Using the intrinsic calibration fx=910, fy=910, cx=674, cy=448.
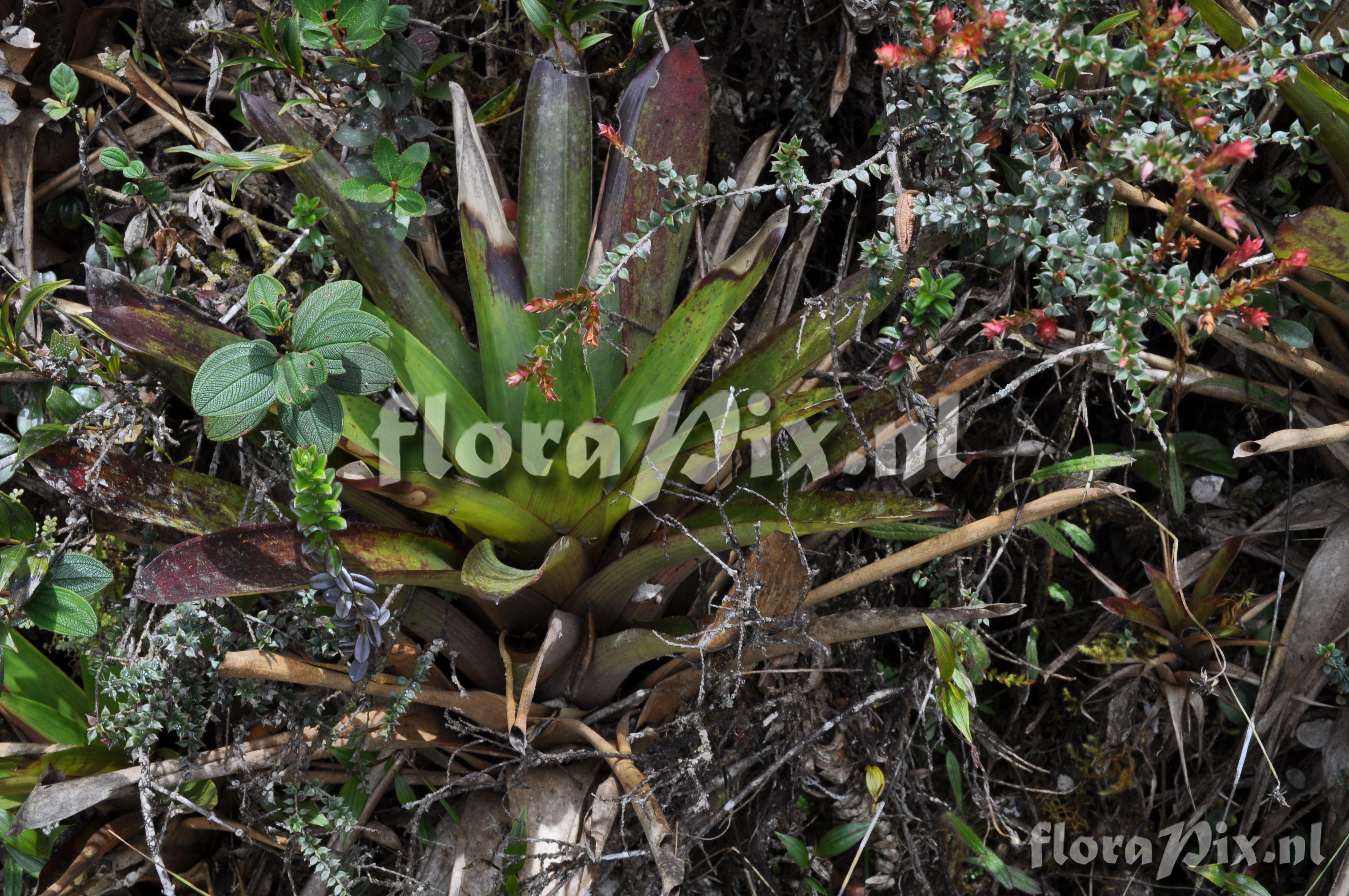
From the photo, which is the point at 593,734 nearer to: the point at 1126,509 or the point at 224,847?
the point at 224,847

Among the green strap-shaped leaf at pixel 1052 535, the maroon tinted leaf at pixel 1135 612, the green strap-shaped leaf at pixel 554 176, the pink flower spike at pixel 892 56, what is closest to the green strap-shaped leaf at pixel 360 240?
the green strap-shaped leaf at pixel 554 176

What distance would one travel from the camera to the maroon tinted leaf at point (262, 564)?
888 millimetres

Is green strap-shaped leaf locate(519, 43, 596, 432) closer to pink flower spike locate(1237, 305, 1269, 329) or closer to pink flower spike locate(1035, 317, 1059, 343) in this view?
pink flower spike locate(1035, 317, 1059, 343)

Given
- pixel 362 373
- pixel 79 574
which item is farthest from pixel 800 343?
pixel 79 574

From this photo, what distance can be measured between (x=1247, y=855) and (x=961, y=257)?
2.95 feet

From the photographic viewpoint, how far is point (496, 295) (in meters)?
1.14

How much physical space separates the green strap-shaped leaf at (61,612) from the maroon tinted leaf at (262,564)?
15 centimetres

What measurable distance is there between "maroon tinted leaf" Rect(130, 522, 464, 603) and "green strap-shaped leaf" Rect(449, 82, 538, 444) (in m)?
0.21

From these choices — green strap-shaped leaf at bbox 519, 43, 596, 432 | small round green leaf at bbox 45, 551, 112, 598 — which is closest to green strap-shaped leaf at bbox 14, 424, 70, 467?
small round green leaf at bbox 45, 551, 112, 598

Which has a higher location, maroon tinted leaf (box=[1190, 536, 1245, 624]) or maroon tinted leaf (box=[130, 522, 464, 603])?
maroon tinted leaf (box=[130, 522, 464, 603])

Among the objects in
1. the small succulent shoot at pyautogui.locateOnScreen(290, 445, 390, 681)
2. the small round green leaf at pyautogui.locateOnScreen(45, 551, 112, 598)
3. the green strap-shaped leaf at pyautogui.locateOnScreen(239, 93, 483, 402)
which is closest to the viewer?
the small succulent shoot at pyautogui.locateOnScreen(290, 445, 390, 681)

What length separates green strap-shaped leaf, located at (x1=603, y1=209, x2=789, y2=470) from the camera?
1.06m

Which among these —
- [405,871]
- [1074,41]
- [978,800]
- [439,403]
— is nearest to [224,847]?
[405,871]

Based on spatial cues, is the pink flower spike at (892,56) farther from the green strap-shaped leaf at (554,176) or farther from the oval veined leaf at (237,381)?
the oval veined leaf at (237,381)
